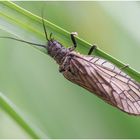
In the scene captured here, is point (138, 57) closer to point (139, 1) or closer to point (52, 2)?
point (139, 1)

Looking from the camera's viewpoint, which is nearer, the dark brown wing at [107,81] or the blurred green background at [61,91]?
→ the dark brown wing at [107,81]

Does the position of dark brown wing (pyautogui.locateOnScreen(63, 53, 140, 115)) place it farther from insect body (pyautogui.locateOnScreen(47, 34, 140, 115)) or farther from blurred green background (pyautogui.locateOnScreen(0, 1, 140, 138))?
blurred green background (pyautogui.locateOnScreen(0, 1, 140, 138))

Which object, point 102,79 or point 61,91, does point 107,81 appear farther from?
point 61,91

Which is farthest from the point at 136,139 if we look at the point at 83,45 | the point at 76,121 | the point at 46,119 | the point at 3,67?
the point at 3,67

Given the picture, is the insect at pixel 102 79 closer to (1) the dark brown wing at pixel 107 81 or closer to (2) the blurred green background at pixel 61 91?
(1) the dark brown wing at pixel 107 81

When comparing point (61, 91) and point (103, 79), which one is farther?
point (61, 91)

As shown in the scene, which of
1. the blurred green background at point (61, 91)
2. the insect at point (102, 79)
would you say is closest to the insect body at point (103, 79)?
the insect at point (102, 79)

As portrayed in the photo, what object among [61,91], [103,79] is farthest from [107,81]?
[61,91]
